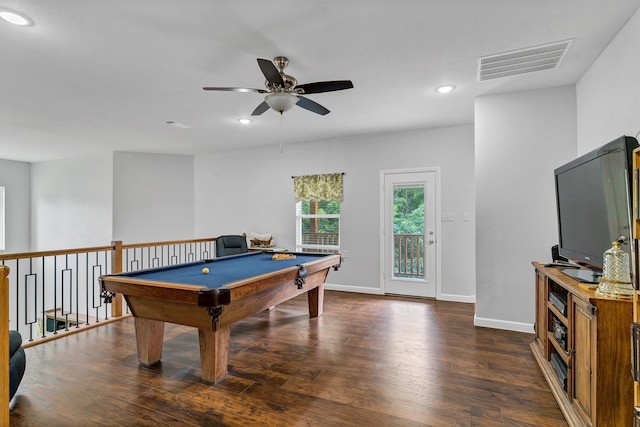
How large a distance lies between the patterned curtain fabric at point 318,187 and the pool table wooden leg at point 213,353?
335cm

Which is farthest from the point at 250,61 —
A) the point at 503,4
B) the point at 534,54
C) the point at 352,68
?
the point at 534,54

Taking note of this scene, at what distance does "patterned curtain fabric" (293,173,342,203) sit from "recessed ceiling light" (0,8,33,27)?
13.0 ft

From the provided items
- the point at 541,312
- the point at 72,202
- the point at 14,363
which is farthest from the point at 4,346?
the point at 72,202

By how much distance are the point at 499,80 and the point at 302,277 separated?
274 centimetres

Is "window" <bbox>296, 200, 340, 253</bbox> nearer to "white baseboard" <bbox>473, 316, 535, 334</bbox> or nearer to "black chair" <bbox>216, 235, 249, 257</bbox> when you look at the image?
"black chair" <bbox>216, 235, 249, 257</bbox>

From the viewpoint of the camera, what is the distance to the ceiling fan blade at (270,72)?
83.9 inches

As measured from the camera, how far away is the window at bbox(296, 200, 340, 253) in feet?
18.1

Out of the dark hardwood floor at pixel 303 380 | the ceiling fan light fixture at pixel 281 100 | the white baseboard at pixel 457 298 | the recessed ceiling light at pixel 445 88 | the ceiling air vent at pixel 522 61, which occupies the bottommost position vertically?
the dark hardwood floor at pixel 303 380

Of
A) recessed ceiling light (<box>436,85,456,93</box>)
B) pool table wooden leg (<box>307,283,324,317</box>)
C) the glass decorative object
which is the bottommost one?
pool table wooden leg (<box>307,283,324,317</box>)

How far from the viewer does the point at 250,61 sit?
2689mm

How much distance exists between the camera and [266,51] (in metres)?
2.52

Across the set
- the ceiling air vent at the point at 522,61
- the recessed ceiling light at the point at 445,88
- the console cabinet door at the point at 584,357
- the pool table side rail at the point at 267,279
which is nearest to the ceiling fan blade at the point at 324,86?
the ceiling air vent at the point at 522,61

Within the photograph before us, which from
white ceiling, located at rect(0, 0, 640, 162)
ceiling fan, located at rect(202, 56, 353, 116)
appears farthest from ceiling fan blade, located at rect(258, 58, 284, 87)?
white ceiling, located at rect(0, 0, 640, 162)

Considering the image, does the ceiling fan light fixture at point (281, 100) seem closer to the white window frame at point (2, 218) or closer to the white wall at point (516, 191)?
the white wall at point (516, 191)
